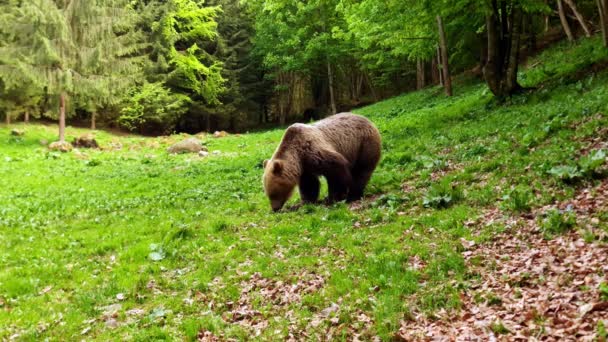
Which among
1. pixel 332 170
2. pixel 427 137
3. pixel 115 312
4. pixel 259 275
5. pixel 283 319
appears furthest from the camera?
pixel 427 137

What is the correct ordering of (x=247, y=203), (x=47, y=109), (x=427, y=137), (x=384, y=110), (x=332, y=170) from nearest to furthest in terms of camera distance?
1. (x=332, y=170)
2. (x=247, y=203)
3. (x=427, y=137)
4. (x=384, y=110)
5. (x=47, y=109)

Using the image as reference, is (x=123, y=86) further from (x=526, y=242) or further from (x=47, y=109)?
(x=526, y=242)

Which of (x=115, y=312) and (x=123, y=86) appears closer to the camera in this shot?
(x=115, y=312)

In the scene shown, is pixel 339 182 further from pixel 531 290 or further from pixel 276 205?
pixel 531 290

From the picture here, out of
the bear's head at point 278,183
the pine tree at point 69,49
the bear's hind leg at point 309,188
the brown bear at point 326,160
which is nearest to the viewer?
the bear's head at point 278,183

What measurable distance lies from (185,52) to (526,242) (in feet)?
161

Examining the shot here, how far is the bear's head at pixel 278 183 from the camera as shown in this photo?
39.4 ft

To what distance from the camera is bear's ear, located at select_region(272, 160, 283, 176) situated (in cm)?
1192

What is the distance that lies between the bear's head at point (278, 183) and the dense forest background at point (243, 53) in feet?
35.9

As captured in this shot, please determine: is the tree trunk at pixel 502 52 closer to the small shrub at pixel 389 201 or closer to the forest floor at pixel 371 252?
the forest floor at pixel 371 252

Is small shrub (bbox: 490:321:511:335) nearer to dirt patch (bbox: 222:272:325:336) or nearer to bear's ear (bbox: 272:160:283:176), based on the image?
dirt patch (bbox: 222:272:325:336)

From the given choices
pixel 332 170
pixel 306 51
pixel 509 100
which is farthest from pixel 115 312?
pixel 306 51

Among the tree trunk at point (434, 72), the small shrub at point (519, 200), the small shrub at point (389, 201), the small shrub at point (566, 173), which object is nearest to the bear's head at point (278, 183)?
the small shrub at point (389, 201)

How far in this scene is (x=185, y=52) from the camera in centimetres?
5138
